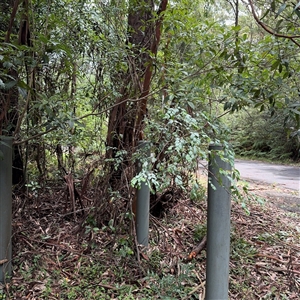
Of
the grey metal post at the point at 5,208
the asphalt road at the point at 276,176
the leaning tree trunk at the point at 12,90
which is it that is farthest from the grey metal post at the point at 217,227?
the asphalt road at the point at 276,176

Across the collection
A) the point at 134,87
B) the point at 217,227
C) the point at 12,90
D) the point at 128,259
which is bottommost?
the point at 128,259

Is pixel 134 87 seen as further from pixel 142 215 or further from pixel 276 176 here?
pixel 276 176

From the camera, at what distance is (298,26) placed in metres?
1.88

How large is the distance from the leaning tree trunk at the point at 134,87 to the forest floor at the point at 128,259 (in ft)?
1.84

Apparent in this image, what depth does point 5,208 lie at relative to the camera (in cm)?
183

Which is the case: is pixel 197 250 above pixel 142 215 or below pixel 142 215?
below

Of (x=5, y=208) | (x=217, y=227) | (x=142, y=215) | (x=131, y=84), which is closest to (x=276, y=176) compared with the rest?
(x=142, y=215)

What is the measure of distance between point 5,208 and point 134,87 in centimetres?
131

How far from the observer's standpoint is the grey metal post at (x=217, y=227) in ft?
5.13

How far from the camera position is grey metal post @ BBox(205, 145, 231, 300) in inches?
61.6

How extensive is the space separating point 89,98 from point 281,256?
2.18 m

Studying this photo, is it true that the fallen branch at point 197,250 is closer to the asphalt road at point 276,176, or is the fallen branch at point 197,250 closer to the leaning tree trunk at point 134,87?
the leaning tree trunk at point 134,87

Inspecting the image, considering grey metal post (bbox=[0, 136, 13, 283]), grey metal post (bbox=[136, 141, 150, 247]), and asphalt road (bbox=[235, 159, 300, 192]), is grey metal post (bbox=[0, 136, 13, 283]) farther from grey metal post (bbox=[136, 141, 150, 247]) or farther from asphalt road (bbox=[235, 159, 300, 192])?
asphalt road (bbox=[235, 159, 300, 192])

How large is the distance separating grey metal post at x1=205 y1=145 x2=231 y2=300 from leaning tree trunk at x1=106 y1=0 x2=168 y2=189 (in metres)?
0.82
